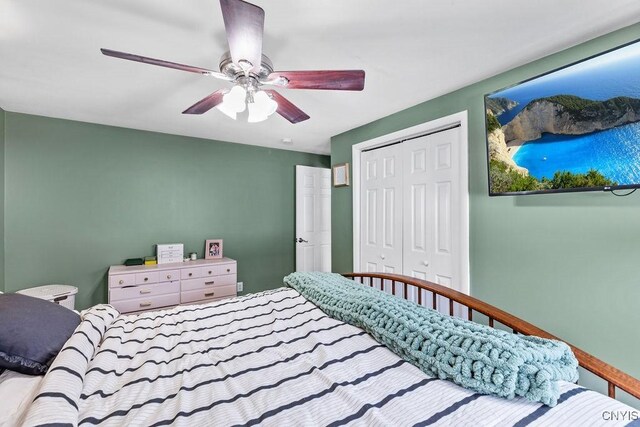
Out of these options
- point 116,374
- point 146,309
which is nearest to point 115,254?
point 146,309

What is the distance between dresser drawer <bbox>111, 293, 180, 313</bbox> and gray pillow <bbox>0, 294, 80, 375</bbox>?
1776mm

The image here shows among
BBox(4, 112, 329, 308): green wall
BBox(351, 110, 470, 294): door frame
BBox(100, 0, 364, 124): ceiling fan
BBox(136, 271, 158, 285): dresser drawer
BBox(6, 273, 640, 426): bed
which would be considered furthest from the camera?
BBox(136, 271, 158, 285): dresser drawer

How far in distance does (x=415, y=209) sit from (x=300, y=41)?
5.46 ft

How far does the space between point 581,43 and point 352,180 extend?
2066 millimetres

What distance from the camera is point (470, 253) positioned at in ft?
6.93

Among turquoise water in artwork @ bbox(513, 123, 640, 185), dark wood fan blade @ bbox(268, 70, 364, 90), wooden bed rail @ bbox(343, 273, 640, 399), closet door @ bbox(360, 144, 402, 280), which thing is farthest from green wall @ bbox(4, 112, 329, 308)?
turquoise water in artwork @ bbox(513, 123, 640, 185)

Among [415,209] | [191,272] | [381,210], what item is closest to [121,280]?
[191,272]

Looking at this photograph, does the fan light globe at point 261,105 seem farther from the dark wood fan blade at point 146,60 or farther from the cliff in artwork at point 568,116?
the cliff in artwork at point 568,116

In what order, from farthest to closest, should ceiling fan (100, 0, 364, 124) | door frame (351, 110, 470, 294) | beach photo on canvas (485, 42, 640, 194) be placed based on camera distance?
door frame (351, 110, 470, 294) → beach photo on canvas (485, 42, 640, 194) → ceiling fan (100, 0, 364, 124)

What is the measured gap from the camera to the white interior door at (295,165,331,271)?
13.5 ft

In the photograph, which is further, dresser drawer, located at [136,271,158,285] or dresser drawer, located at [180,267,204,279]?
dresser drawer, located at [180,267,204,279]

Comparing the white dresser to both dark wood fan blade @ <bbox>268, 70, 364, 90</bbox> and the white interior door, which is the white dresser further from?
dark wood fan blade @ <bbox>268, 70, 364, 90</bbox>

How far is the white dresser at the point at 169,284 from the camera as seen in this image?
279cm

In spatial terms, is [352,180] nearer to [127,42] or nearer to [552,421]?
[127,42]
